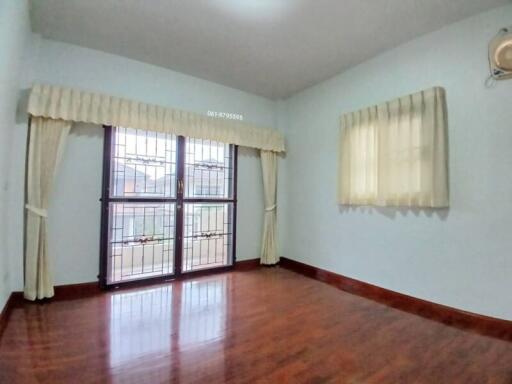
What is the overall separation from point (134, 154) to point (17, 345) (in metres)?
2.10

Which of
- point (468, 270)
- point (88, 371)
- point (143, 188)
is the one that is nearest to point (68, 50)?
point (143, 188)

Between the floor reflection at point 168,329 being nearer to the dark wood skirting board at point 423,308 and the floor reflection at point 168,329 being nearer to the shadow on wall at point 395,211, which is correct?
the dark wood skirting board at point 423,308

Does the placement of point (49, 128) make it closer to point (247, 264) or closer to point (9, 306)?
point (9, 306)

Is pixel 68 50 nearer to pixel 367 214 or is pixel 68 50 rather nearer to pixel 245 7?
pixel 245 7

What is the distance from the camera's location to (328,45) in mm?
2791

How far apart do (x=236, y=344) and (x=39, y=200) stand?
7.84 feet

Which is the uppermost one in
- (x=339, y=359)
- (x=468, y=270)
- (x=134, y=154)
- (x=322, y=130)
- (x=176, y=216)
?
(x=322, y=130)

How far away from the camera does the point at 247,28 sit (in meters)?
2.53

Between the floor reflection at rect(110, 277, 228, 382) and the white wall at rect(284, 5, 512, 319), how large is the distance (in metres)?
1.80

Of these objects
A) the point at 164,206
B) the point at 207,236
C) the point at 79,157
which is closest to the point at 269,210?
the point at 207,236

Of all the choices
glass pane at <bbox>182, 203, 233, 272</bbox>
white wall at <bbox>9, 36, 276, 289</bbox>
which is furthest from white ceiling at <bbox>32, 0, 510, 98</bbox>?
glass pane at <bbox>182, 203, 233, 272</bbox>

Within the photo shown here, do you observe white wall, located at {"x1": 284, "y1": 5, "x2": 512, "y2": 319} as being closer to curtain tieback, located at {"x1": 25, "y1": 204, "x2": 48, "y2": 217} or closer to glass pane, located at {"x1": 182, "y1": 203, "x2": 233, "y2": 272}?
glass pane, located at {"x1": 182, "y1": 203, "x2": 233, "y2": 272}

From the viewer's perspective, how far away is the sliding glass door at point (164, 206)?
10.1 ft

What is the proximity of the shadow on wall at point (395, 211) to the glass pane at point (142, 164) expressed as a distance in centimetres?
234
